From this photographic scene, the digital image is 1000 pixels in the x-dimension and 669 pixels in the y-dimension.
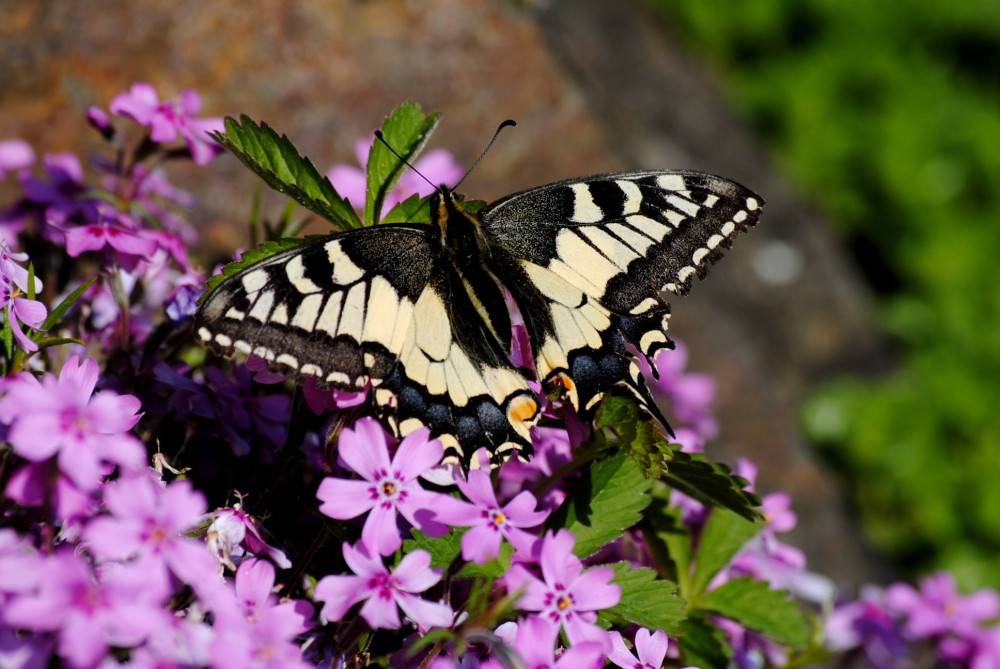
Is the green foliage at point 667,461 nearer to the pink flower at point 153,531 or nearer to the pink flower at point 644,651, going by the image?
the pink flower at point 644,651

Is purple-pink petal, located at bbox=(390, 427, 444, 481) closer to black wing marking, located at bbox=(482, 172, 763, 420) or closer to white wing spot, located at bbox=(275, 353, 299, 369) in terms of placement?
white wing spot, located at bbox=(275, 353, 299, 369)

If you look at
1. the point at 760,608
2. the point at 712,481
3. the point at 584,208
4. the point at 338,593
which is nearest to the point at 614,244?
the point at 584,208

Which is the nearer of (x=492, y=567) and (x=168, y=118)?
(x=492, y=567)

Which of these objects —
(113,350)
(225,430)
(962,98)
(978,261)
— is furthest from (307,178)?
(962,98)

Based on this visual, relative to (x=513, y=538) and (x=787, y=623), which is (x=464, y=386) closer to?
(x=513, y=538)

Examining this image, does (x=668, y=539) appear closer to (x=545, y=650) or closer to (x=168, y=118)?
(x=545, y=650)

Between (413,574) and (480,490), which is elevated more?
(480,490)

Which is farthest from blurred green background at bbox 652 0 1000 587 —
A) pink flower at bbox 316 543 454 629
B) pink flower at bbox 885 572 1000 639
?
pink flower at bbox 316 543 454 629
